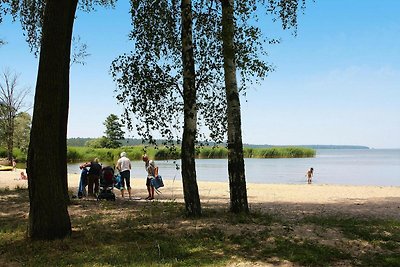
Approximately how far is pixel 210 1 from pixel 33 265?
7985 millimetres

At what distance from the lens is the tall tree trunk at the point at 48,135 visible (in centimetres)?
799

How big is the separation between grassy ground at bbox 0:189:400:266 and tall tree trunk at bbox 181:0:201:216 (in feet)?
1.91

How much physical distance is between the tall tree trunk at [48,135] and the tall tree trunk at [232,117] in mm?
4281

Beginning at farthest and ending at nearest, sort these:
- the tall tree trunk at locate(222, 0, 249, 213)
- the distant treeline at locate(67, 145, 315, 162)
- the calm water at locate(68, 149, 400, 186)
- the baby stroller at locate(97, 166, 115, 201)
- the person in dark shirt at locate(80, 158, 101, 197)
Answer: the distant treeline at locate(67, 145, 315, 162)
the calm water at locate(68, 149, 400, 186)
the person in dark shirt at locate(80, 158, 101, 197)
the baby stroller at locate(97, 166, 115, 201)
the tall tree trunk at locate(222, 0, 249, 213)

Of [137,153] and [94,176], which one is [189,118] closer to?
[94,176]

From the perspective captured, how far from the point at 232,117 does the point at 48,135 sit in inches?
187

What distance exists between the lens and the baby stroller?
14969 mm

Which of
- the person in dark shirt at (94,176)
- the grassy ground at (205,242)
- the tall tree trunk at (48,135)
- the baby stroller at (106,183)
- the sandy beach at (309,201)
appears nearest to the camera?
the grassy ground at (205,242)

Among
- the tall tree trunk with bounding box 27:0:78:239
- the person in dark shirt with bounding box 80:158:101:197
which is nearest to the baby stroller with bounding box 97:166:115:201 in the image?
the person in dark shirt with bounding box 80:158:101:197

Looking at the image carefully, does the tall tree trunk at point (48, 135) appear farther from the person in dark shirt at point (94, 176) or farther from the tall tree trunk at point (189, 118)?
the person in dark shirt at point (94, 176)

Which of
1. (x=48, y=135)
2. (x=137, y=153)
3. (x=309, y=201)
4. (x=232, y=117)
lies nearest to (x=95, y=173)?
(x=232, y=117)

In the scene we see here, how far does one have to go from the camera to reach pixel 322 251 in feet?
24.1

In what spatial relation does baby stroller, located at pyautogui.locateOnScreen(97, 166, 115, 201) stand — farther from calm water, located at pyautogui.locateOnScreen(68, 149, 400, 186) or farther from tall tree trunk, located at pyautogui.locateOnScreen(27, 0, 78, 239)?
calm water, located at pyautogui.locateOnScreen(68, 149, 400, 186)

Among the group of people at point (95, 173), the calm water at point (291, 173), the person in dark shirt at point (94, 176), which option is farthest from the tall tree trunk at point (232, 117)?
the calm water at point (291, 173)
